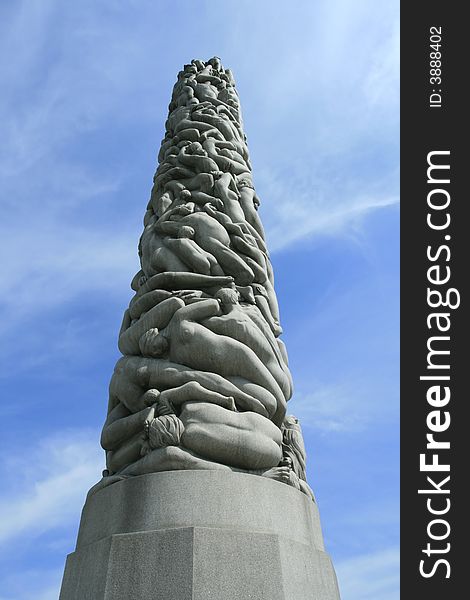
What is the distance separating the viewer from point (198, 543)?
19.1 ft

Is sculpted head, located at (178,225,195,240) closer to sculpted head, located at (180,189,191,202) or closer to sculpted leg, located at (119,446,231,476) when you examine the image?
sculpted head, located at (180,189,191,202)

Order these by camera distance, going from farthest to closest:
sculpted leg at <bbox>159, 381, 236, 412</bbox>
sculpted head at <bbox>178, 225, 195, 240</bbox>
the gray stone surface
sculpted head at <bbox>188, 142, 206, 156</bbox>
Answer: sculpted head at <bbox>188, 142, 206, 156</bbox> → sculpted head at <bbox>178, 225, 195, 240</bbox> → sculpted leg at <bbox>159, 381, 236, 412</bbox> → the gray stone surface

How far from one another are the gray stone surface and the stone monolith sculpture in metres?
0.01

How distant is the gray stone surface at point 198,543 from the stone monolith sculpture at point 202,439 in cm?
1

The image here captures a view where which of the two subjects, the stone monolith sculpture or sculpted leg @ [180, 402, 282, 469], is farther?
sculpted leg @ [180, 402, 282, 469]

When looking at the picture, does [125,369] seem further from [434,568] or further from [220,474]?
[434,568]

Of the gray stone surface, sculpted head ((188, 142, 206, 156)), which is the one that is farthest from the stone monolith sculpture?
sculpted head ((188, 142, 206, 156))

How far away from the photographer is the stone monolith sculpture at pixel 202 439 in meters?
5.86

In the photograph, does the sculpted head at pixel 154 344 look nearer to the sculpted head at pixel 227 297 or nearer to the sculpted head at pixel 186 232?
the sculpted head at pixel 227 297

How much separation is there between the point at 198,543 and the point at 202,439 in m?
1.17

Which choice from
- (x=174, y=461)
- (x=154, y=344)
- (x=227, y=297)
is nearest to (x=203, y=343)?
(x=154, y=344)

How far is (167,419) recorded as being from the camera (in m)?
6.82

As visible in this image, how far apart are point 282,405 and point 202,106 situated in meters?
6.25

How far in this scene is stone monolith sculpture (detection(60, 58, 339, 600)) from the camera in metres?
5.86
